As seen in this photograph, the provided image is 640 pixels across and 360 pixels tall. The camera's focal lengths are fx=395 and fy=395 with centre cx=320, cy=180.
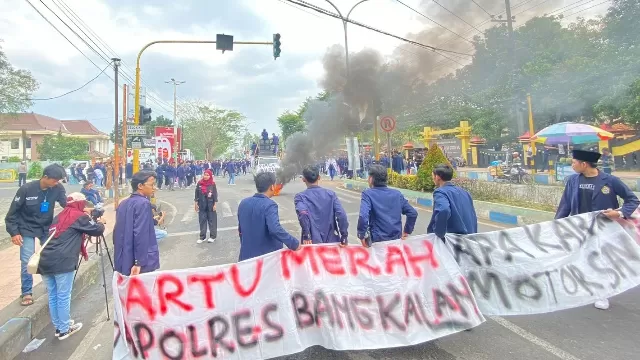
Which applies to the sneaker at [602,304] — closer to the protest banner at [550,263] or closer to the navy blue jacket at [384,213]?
the protest banner at [550,263]

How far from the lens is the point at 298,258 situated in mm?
3314

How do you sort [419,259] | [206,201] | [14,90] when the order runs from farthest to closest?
[14,90]
[206,201]
[419,259]

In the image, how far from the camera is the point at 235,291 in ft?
10.2

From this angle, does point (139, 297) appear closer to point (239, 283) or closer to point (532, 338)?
point (239, 283)

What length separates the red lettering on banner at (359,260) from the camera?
339 cm

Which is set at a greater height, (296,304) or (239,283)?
(239,283)

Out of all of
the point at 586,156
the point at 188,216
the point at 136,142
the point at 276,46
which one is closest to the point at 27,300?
the point at 586,156

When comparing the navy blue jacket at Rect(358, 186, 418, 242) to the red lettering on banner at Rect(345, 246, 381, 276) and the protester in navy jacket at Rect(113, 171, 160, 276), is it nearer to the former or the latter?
the red lettering on banner at Rect(345, 246, 381, 276)

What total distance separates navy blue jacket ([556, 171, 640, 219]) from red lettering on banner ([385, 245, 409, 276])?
2.11m

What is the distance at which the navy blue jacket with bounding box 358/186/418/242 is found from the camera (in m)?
3.75

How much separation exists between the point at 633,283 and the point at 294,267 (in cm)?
334

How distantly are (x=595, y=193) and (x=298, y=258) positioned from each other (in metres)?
3.18

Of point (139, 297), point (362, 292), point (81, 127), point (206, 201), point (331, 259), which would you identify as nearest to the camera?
point (139, 297)

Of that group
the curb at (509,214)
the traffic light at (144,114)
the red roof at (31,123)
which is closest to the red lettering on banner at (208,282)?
the curb at (509,214)
